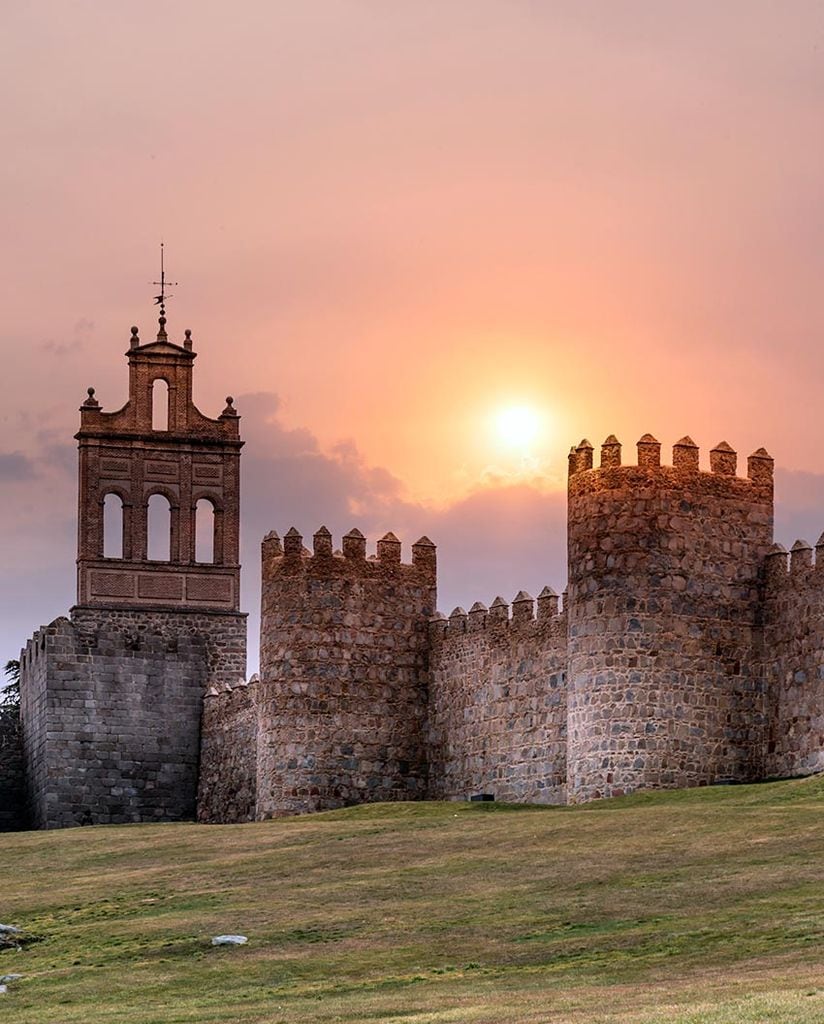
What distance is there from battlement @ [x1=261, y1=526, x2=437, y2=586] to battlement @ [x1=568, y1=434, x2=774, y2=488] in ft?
24.5

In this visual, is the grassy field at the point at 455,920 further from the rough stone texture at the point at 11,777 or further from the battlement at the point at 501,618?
the rough stone texture at the point at 11,777

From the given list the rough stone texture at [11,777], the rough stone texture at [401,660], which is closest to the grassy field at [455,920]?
the rough stone texture at [401,660]

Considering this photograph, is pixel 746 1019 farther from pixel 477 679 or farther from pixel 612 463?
pixel 477 679

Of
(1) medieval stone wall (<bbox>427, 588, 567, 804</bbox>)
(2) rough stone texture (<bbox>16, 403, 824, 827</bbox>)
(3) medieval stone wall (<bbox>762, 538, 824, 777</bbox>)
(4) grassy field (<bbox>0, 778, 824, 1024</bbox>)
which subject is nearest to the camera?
(4) grassy field (<bbox>0, 778, 824, 1024</bbox>)

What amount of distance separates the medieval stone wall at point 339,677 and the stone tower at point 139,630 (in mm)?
10036

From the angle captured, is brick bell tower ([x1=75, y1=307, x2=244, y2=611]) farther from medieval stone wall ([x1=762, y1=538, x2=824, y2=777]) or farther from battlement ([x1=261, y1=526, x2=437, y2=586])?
medieval stone wall ([x1=762, y1=538, x2=824, y2=777])

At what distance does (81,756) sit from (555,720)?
1692 centimetres

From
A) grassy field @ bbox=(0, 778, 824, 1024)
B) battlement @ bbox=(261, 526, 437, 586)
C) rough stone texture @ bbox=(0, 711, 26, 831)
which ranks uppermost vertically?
battlement @ bbox=(261, 526, 437, 586)

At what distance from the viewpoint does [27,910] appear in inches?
1494

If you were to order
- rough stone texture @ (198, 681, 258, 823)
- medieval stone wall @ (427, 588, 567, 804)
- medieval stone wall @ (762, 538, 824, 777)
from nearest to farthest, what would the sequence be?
medieval stone wall @ (762, 538, 824, 777) → medieval stone wall @ (427, 588, 567, 804) → rough stone texture @ (198, 681, 258, 823)

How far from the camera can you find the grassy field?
28.7 meters

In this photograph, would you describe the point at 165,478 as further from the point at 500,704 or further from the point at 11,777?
the point at 500,704

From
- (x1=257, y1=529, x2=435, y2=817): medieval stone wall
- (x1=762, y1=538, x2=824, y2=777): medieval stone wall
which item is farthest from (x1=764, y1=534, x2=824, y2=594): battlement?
(x1=257, y1=529, x2=435, y2=817): medieval stone wall

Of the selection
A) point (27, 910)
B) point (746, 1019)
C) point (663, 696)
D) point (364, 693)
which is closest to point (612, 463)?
point (663, 696)
